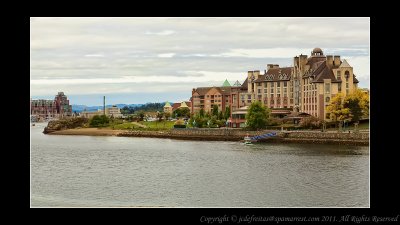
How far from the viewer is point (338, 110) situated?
276 feet

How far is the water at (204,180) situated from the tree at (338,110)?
25274mm

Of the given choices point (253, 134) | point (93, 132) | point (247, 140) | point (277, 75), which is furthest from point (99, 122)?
point (247, 140)

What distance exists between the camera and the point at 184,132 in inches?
3885

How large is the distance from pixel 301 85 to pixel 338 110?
1826 centimetres

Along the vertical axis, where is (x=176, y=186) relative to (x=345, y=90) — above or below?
below

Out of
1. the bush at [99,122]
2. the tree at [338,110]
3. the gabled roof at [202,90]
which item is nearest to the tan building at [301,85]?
the tree at [338,110]

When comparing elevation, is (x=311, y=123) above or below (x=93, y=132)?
above

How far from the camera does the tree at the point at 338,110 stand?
271ft

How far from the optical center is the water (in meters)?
30.3

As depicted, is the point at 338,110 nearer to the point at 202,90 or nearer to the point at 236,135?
the point at 236,135
